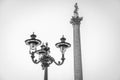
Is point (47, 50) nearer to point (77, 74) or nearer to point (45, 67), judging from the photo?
point (45, 67)

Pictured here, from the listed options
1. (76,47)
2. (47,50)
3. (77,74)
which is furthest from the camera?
(76,47)

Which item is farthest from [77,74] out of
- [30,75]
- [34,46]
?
[34,46]

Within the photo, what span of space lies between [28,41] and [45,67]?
5.65 ft

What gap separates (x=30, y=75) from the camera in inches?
1032

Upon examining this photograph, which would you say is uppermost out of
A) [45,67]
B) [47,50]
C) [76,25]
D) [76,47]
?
[76,25]

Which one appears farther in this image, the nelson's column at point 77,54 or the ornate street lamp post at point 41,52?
the nelson's column at point 77,54

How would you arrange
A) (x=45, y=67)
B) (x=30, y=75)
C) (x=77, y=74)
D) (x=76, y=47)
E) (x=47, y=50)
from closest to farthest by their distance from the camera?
(x=45, y=67), (x=47, y=50), (x=77, y=74), (x=76, y=47), (x=30, y=75)

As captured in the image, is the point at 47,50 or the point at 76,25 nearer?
the point at 47,50

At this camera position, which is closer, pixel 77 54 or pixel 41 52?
pixel 41 52

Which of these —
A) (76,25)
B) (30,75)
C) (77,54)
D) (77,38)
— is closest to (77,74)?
(77,54)

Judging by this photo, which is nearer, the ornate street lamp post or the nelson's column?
the ornate street lamp post

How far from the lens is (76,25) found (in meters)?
23.2

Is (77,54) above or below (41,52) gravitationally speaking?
above

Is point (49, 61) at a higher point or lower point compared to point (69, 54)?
→ lower
